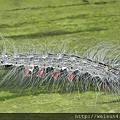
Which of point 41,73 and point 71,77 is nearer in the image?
point 71,77

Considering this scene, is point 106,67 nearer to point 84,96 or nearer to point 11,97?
point 84,96

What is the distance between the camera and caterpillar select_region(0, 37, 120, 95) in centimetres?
406

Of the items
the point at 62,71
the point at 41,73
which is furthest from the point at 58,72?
the point at 41,73

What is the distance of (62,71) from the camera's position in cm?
429

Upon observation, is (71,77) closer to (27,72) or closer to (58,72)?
(58,72)

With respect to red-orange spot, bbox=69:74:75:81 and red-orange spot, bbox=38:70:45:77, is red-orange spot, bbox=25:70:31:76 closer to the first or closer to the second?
red-orange spot, bbox=38:70:45:77

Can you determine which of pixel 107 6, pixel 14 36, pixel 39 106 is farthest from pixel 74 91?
pixel 107 6

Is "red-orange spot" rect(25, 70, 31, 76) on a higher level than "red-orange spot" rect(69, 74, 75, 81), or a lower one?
higher

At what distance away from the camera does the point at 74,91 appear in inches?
156

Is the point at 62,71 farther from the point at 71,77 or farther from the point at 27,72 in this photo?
the point at 27,72

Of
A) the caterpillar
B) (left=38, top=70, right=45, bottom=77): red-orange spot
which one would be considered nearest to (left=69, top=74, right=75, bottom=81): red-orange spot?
the caterpillar

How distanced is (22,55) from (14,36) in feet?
1.28

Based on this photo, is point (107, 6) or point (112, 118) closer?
point (112, 118)

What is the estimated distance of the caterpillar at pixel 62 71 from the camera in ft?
13.3
